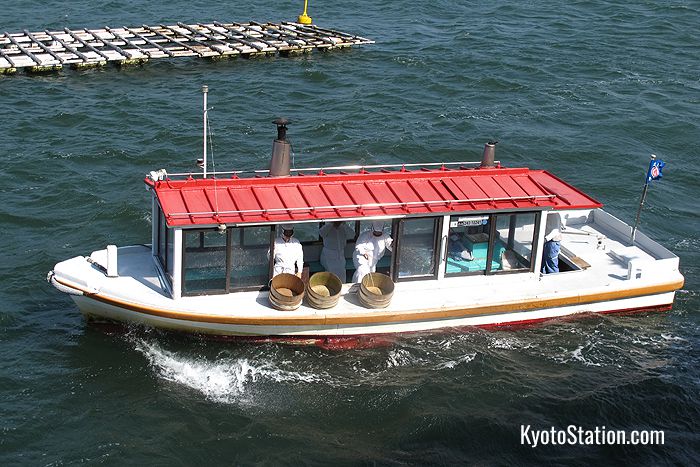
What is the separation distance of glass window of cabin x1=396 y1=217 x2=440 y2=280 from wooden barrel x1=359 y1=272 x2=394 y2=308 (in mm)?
504

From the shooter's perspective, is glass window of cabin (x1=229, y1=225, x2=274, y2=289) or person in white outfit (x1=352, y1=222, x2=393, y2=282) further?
person in white outfit (x1=352, y1=222, x2=393, y2=282)

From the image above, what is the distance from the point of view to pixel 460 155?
109ft

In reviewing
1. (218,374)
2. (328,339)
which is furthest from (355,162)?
(218,374)

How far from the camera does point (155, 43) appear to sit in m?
43.3

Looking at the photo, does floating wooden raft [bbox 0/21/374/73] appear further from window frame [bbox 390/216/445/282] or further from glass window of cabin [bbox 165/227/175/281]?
window frame [bbox 390/216/445/282]

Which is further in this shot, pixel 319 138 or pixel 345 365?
pixel 319 138

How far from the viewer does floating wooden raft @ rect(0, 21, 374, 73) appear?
1588 inches

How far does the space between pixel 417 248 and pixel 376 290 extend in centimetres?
132

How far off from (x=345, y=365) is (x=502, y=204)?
4.82 meters

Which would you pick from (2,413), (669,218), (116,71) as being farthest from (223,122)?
(2,413)

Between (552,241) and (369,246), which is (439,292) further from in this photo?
(552,241)

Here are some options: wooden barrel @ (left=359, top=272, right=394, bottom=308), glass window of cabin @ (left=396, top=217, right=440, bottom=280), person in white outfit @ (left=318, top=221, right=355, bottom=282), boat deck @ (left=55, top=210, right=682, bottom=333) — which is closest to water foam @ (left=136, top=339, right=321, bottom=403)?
boat deck @ (left=55, top=210, right=682, bottom=333)

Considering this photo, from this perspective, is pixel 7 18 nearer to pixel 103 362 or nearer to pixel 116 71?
pixel 116 71

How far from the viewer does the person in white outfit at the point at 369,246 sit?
20062 mm
